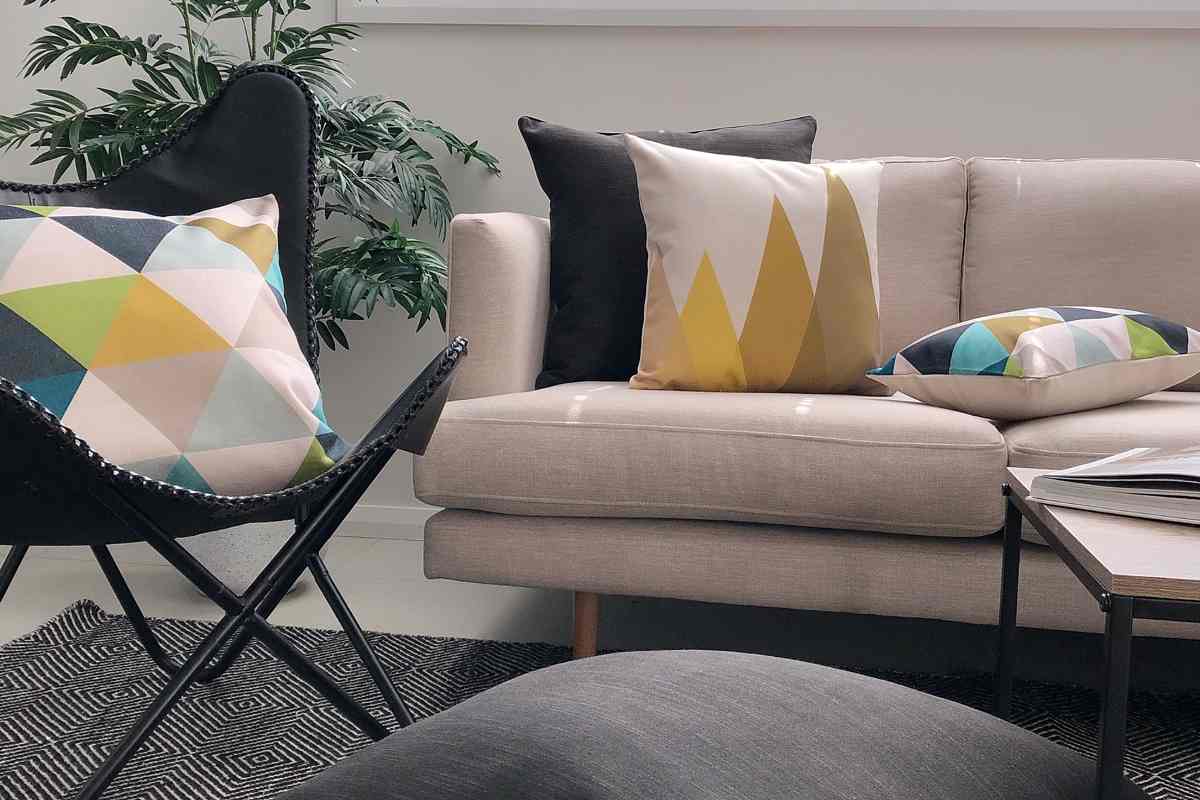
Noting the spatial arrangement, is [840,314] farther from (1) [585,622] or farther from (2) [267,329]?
(2) [267,329]

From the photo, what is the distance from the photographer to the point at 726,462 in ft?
5.17

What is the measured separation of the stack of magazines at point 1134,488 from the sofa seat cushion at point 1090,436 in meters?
0.46

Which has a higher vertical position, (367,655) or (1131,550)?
(1131,550)

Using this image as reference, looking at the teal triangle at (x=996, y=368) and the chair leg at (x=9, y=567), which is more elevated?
the teal triangle at (x=996, y=368)

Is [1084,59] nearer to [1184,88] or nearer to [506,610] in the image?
[1184,88]

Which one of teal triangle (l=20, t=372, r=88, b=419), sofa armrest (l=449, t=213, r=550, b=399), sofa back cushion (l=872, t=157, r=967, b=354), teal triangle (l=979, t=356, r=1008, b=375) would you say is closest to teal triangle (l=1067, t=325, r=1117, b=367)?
teal triangle (l=979, t=356, r=1008, b=375)

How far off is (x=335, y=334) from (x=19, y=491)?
1263 mm

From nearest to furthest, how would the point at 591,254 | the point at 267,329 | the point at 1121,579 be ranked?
the point at 1121,579
the point at 267,329
the point at 591,254

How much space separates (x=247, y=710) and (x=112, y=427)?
58 cm

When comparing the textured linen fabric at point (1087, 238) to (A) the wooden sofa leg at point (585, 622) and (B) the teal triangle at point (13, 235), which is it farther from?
(B) the teal triangle at point (13, 235)

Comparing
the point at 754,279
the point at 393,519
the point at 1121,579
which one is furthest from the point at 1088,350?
the point at 393,519

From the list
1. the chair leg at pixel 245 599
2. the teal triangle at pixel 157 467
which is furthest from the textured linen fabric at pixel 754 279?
the teal triangle at pixel 157 467

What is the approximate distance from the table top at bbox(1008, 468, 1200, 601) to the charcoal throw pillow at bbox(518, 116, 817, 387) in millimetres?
1112

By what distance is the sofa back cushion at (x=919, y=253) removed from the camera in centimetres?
216
